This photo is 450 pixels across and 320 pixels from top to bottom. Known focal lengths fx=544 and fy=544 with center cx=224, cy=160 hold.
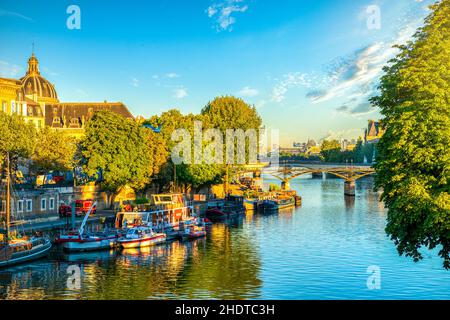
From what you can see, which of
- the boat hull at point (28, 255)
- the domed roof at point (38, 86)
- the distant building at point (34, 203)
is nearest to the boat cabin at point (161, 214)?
the distant building at point (34, 203)

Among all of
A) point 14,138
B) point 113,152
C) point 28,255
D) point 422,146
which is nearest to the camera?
point 422,146

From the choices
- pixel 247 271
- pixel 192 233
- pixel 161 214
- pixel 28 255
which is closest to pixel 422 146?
pixel 247 271

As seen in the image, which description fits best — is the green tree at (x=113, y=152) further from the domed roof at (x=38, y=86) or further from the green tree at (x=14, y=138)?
the domed roof at (x=38, y=86)

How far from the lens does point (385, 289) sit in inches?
1667

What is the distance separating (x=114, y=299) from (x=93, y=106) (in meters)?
102

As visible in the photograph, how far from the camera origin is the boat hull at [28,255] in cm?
4891

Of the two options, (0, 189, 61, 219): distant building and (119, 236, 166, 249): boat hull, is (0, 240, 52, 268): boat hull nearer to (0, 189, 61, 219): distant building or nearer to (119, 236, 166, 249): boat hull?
(119, 236, 166, 249): boat hull

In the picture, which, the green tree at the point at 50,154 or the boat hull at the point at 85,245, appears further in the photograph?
the green tree at the point at 50,154

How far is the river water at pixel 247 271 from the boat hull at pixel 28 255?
0.71 meters

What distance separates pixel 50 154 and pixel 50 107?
196 ft

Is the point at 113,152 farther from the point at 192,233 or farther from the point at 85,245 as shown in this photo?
the point at 85,245

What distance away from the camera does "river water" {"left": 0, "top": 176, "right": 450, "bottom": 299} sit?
4138 cm

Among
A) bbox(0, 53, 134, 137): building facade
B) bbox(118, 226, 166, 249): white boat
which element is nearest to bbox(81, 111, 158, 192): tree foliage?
bbox(118, 226, 166, 249): white boat

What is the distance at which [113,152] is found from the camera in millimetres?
78375
